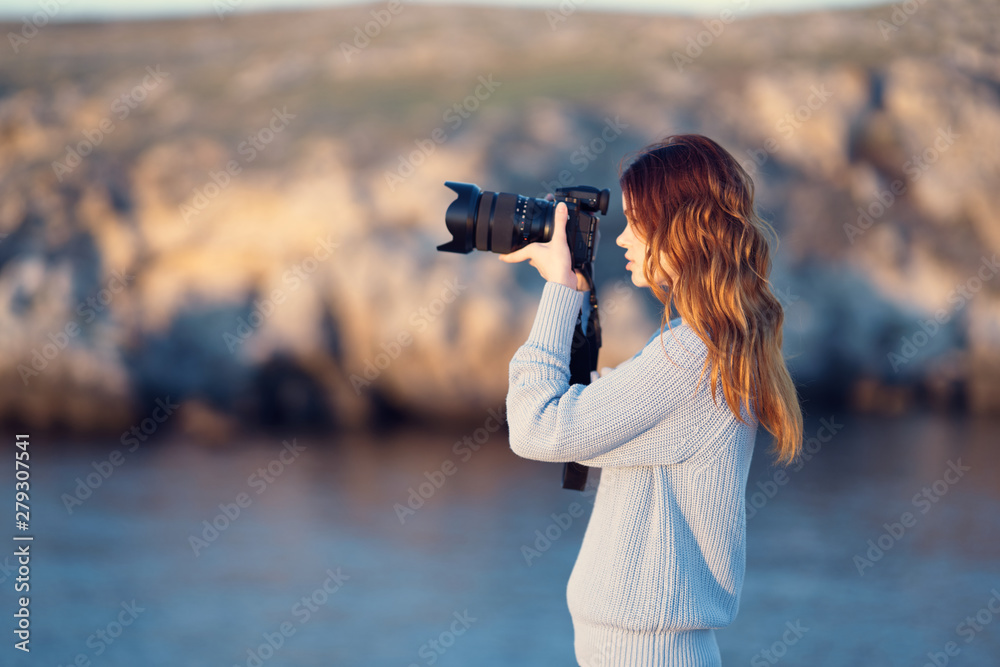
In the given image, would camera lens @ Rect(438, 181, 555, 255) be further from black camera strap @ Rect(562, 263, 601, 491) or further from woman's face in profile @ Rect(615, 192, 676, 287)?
woman's face in profile @ Rect(615, 192, 676, 287)

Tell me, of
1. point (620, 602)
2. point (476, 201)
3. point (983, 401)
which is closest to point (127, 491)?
point (476, 201)

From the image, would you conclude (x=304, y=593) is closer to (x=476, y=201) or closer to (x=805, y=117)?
(x=476, y=201)

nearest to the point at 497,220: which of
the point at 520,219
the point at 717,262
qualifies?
the point at 520,219

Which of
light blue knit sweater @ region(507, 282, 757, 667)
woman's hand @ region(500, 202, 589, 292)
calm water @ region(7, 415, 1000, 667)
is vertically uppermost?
woman's hand @ region(500, 202, 589, 292)

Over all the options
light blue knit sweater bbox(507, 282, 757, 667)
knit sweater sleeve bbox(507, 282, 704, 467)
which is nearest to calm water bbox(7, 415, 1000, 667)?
light blue knit sweater bbox(507, 282, 757, 667)

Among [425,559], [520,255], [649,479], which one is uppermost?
[520,255]

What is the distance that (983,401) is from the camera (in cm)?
739

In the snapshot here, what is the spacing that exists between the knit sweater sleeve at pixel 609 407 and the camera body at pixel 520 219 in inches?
12.3

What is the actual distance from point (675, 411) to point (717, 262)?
0.77ft

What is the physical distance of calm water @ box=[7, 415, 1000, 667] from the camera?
3.68 metres

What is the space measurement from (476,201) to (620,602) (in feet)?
2.69

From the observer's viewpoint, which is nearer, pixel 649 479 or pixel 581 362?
pixel 649 479

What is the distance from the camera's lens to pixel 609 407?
141cm

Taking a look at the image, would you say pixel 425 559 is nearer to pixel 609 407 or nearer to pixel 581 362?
pixel 581 362
